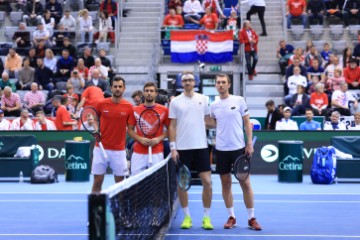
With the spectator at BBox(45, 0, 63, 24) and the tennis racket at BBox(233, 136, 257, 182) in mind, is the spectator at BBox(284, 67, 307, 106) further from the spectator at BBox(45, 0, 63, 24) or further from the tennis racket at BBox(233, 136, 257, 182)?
the tennis racket at BBox(233, 136, 257, 182)

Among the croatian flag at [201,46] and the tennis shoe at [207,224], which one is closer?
the tennis shoe at [207,224]

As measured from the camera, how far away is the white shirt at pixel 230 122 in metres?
11.6

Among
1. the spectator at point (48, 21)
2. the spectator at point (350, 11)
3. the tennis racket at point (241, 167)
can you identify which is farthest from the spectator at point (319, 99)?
the tennis racket at point (241, 167)

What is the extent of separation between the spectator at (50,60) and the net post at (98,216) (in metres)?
19.2

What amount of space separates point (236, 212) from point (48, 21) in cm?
1512

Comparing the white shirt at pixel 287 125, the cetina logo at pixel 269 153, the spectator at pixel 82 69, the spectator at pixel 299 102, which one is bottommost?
the cetina logo at pixel 269 153

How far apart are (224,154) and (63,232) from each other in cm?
216

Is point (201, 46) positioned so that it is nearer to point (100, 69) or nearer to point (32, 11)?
point (100, 69)

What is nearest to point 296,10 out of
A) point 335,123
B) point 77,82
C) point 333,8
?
point 333,8

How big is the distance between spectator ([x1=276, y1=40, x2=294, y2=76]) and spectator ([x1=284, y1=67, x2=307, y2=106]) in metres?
1.53

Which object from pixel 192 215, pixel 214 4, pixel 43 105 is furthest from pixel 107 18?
pixel 192 215

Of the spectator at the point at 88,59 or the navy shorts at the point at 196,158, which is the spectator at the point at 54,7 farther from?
the navy shorts at the point at 196,158

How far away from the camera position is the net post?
6.11 meters

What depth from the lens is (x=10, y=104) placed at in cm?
2289
